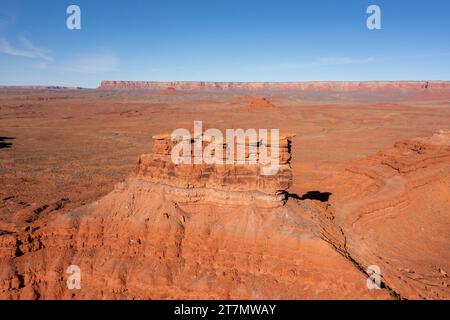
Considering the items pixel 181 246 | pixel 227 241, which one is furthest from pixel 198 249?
pixel 227 241

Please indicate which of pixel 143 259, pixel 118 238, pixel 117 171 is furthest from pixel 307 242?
pixel 117 171

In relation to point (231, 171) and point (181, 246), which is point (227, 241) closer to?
point (181, 246)

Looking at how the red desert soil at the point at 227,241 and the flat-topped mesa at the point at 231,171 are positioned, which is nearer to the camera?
the red desert soil at the point at 227,241

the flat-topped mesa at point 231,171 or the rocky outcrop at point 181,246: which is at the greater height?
the flat-topped mesa at point 231,171

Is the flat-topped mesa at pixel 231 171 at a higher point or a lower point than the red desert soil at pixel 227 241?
higher

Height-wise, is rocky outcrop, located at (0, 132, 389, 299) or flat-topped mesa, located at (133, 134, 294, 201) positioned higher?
flat-topped mesa, located at (133, 134, 294, 201)

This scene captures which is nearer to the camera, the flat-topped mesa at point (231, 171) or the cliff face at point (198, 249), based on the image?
the cliff face at point (198, 249)

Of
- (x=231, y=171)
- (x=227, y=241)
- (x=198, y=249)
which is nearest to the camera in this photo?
(x=198, y=249)

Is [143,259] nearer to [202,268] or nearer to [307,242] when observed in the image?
[202,268]
